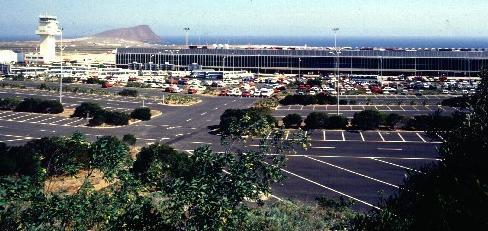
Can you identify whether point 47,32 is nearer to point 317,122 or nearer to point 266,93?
point 266,93

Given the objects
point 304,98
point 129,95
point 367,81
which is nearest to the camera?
point 304,98

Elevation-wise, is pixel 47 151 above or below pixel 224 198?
below

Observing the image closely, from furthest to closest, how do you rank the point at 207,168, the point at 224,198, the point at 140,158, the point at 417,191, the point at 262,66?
the point at 262,66, the point at 140,158, the point at 417,191, the point at 207,168, the point at 224,198

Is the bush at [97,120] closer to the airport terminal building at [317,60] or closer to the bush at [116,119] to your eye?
the bush at [116,119]

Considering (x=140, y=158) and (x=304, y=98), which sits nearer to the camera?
(x=140, y=158)

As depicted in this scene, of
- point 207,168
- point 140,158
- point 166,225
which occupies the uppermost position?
point 207,168

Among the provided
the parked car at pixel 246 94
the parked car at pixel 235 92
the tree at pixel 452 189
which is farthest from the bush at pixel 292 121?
the tree at pixel 452 189

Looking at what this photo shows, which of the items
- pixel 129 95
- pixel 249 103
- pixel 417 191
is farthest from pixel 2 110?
pixel 417 191

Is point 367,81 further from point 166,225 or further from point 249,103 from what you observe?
point 166,225
